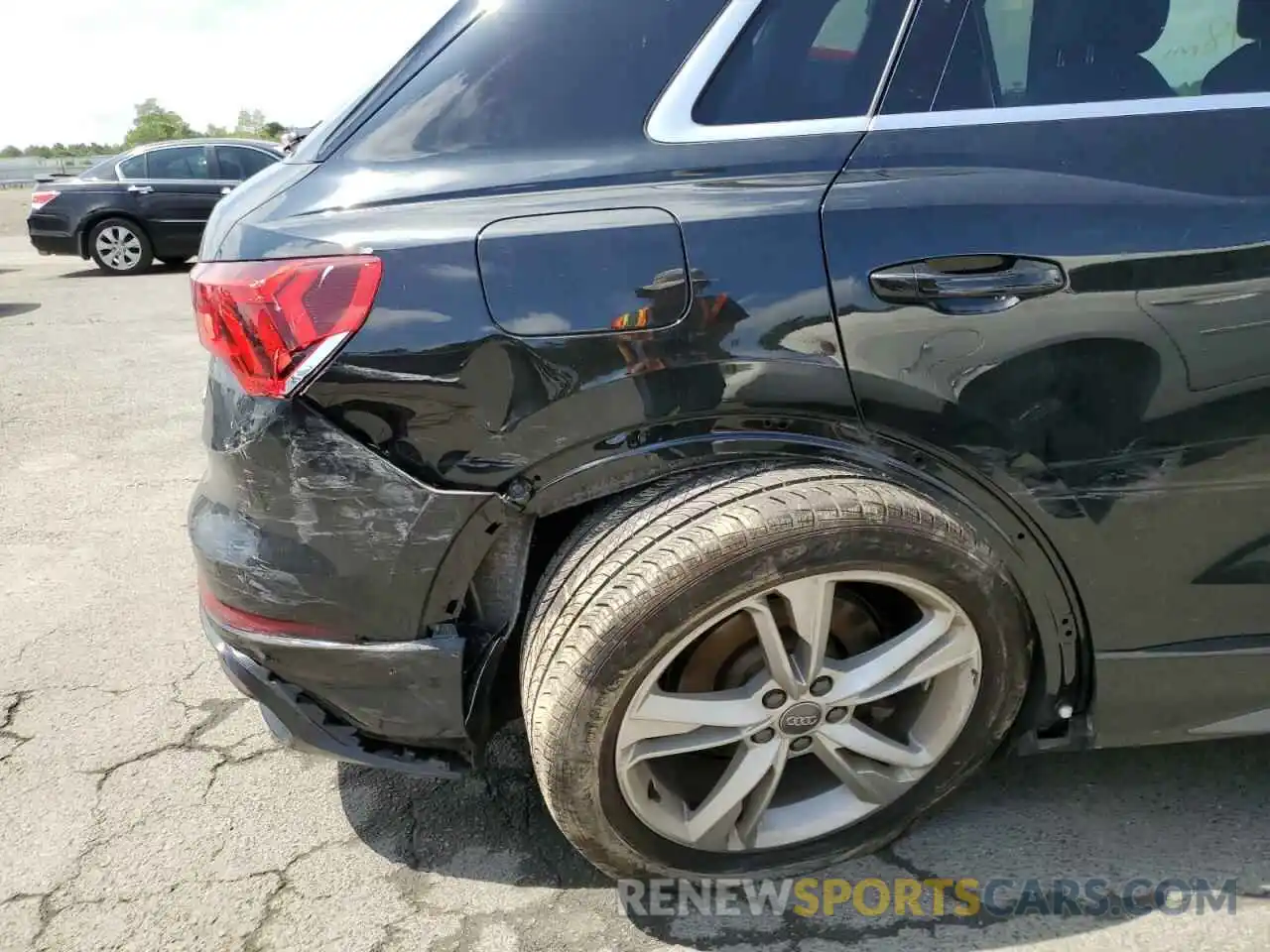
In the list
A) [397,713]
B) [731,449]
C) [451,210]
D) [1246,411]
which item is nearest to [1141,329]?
[1246,411]

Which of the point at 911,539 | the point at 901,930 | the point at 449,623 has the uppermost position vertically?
the point at 911,539

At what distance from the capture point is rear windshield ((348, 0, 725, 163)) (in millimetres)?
1776

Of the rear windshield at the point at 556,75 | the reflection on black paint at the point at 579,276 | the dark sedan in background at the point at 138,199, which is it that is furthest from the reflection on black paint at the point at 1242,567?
the dark sedan in background at the point at 138,199

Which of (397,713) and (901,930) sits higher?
(397,713)

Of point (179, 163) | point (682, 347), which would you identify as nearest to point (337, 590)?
point (682, 347)

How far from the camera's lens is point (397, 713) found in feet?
6.33

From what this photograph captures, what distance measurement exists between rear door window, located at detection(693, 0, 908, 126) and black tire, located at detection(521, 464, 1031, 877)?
652mm

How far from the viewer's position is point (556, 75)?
1.79m

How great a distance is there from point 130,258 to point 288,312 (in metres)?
11.3

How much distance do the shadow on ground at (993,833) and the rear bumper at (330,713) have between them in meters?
0.33

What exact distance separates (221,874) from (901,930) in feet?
4.72

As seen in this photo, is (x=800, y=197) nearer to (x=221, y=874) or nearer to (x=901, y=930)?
(x=901, y=930)

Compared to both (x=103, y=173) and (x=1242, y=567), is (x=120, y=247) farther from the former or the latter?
(x=1242, y=567)

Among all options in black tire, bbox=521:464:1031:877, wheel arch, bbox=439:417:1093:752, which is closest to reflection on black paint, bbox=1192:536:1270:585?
wheel arch, bbox=439:417:1093:752
